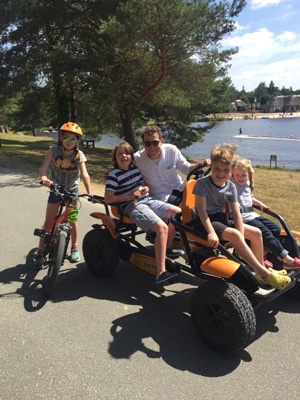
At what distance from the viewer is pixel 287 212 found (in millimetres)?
7629

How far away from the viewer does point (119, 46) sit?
38.9 ft

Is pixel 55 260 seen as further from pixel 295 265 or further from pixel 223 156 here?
pixel 295 265

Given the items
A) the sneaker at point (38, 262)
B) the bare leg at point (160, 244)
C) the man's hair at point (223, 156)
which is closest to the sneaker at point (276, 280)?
the bare leg at point (160, 244)

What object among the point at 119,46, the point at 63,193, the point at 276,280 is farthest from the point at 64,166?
the point at 119,46

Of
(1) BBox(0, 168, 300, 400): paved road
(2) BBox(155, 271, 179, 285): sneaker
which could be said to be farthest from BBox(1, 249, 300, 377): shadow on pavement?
(2) BBox(155, 271, 179, 285): sneaker

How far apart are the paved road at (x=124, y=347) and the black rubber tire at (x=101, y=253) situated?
0.39 ft

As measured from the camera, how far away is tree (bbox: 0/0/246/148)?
Answer: 37.1 feet

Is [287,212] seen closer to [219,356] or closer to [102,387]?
[219,356]

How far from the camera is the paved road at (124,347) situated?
2482mm

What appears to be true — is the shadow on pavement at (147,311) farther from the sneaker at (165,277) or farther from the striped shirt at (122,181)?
the striped shirt at (122,181)

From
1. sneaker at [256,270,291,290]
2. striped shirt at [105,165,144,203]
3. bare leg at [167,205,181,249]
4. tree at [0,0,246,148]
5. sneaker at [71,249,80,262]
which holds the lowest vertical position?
sneaker at [71,249,80,262]

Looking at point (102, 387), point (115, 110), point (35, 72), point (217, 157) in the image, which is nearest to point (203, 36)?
point (115, 110)

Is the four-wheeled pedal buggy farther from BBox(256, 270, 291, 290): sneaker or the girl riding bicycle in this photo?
the girl riding bicycle

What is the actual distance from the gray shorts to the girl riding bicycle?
738 millimetres
